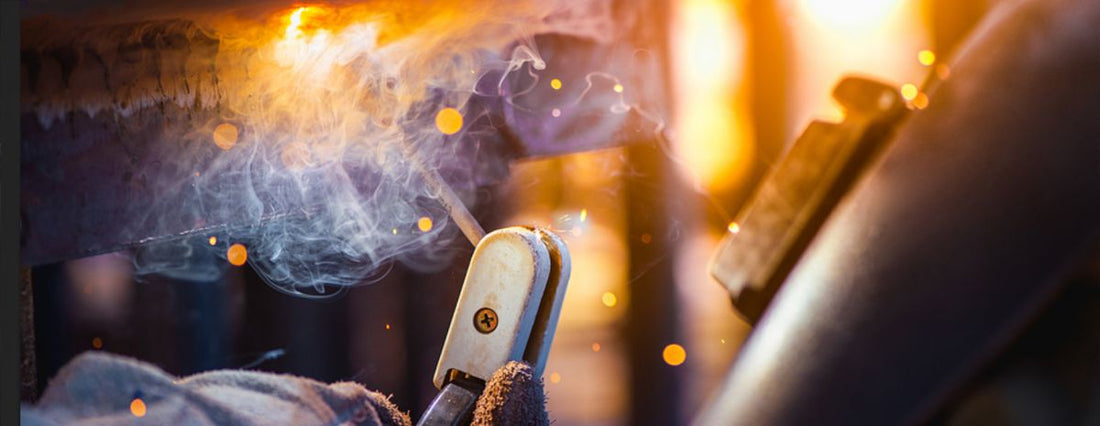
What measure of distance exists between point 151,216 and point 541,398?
776 millimetres

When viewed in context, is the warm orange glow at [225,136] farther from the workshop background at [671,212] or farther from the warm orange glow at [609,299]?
the warm orange glow at [609,299]

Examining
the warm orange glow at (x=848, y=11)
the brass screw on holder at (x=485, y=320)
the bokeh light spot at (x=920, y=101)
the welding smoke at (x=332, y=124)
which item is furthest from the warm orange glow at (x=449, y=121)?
the bokeh light spot at (x=920, y=101)

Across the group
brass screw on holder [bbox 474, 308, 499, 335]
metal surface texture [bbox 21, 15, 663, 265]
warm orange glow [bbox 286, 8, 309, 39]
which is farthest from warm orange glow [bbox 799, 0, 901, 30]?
warm orange glow [bbox 286, 8, 309, 39]

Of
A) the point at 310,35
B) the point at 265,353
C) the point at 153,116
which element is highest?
the point at 310,35

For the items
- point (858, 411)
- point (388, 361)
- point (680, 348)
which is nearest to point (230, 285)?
point (388, 361)

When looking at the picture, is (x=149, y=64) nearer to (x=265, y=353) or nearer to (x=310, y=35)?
(x=310, y=35)

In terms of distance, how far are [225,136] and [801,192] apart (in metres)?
0.91

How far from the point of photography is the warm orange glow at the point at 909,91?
3.16ft

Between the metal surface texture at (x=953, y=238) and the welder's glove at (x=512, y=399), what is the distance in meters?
0.27

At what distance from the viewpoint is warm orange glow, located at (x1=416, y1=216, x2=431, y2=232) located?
125 centimetres

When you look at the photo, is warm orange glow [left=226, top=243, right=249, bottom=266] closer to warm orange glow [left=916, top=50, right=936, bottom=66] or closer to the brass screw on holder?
the brass screw on holder

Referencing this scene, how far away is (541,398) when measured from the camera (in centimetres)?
111

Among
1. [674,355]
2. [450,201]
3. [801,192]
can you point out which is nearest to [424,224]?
[450,201]

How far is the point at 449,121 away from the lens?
1.24 m
